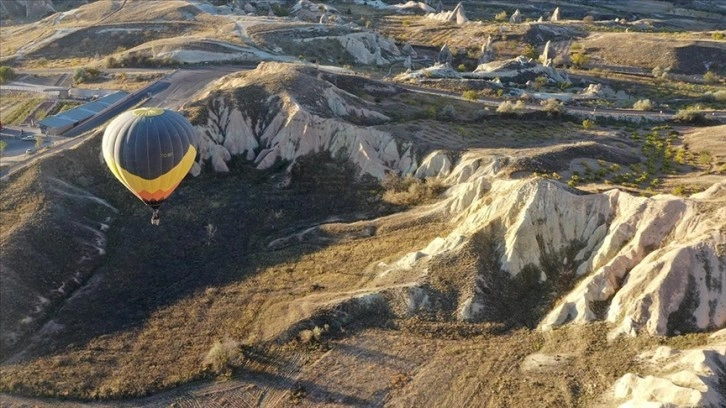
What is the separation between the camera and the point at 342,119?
45812 millimetres

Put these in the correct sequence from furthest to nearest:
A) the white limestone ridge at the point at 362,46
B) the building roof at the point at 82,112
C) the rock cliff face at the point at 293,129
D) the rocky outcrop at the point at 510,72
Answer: the white limestone ridge at the point at 362,46 → the rocky outcrop at the point at 510,72 → the building roof at the point at 82,112 → the rock cliff face at the point at 293,129

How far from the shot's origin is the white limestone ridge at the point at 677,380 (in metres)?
18.8

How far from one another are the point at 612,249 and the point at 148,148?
80.9ft

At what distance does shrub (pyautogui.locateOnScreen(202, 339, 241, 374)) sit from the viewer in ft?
82.2

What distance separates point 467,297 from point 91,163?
30.4m

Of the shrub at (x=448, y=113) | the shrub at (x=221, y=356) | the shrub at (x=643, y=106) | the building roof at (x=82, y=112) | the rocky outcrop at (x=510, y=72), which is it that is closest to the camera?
the shrub at (x=221, y=356)

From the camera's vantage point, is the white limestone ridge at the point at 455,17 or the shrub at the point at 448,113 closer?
the shrub at the point at 448,113

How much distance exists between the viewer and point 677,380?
19.9 m

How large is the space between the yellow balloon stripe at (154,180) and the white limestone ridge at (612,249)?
44.0 ft

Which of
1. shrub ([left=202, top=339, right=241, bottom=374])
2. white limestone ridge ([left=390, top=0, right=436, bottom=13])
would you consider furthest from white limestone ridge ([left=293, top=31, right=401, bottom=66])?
shrub ([left=202, top=339, right=241, bottom=374])

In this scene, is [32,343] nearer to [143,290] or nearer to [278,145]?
[143,290]

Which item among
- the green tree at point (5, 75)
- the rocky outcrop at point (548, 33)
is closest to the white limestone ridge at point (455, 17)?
the rocky outcrop at point (548, 33)

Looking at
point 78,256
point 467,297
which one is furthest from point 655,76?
point 78,256

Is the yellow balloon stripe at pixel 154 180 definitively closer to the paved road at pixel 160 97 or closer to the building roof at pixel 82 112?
the paved road at pixel 160 97
